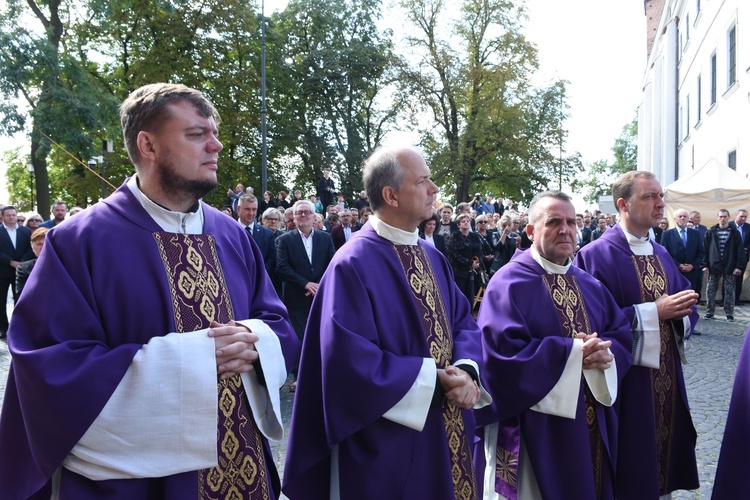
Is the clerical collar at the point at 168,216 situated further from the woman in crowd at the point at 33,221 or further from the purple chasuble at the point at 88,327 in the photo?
the woman in crowd at the point at 33,221

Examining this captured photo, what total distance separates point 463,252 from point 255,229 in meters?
3.19

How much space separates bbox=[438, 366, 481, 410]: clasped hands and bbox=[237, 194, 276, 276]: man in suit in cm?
578

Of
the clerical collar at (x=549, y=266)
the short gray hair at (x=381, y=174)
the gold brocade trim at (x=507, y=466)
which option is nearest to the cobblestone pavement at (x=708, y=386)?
the gold brocade trim at (x=507, y=466)

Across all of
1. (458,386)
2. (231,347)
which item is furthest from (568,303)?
(231,347)

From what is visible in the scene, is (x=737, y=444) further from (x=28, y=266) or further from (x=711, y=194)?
(x=711, y=194)

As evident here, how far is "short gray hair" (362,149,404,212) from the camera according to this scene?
3.15m

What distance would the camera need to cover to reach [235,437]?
2604 mm

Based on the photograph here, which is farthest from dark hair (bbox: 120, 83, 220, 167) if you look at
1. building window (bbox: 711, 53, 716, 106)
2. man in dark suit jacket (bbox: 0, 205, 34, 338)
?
building window (bbox: 711, 53, 716, 106)

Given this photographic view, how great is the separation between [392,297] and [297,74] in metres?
31.2

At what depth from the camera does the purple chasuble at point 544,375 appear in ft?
11.7

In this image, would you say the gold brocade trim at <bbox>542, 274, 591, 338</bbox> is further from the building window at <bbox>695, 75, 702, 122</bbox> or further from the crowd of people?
the building window at <bbox>695, 75, 702, 122</bbox>

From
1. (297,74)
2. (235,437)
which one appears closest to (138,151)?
(235,437)

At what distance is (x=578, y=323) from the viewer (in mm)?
3836

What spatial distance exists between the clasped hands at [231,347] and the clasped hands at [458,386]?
2.83ft
